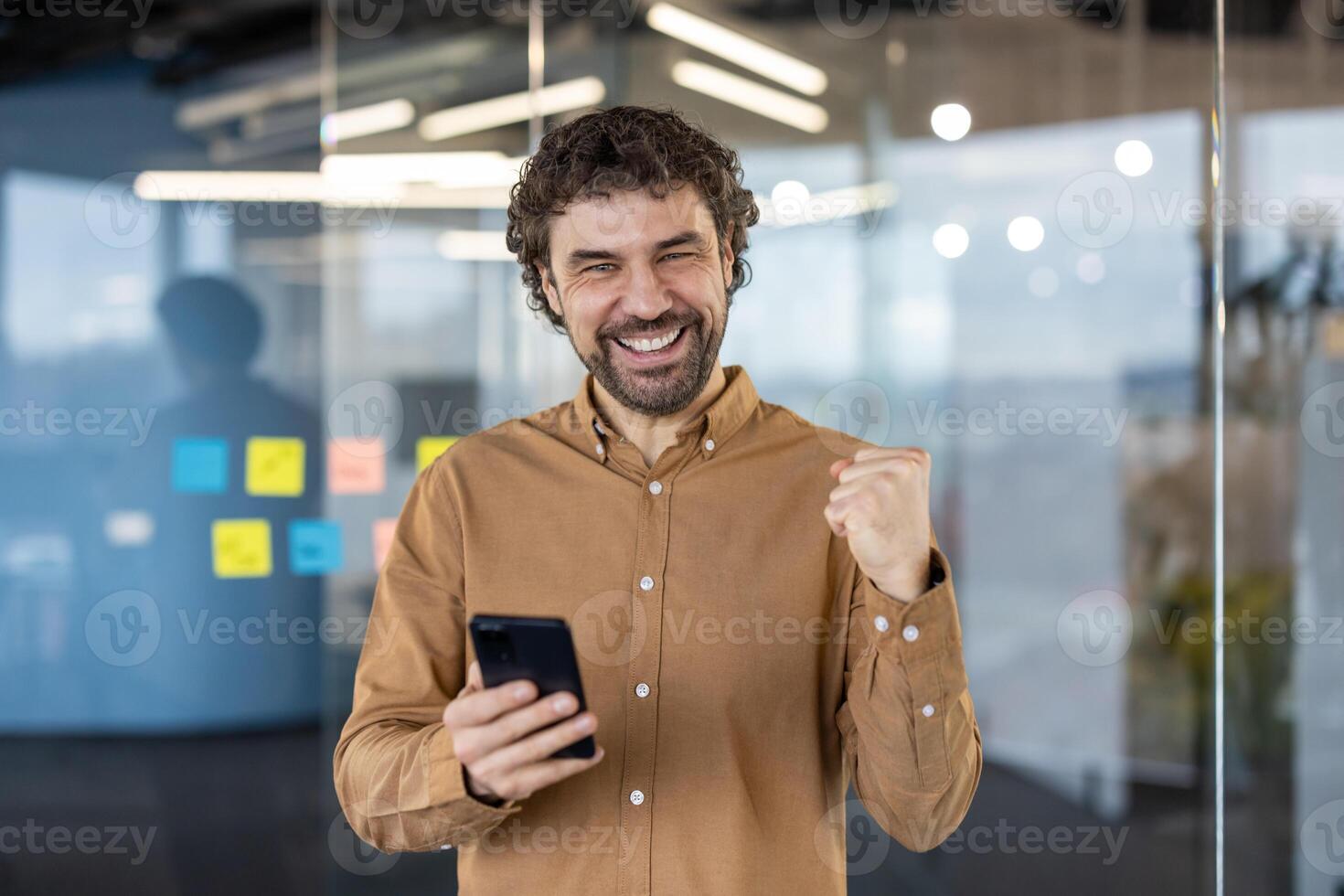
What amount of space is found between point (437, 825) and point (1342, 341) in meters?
2.90

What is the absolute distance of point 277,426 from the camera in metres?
3.79

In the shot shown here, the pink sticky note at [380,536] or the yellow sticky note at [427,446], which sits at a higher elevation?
the yellow sticky note at [427,446]

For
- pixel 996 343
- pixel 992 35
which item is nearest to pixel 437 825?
pixel 996 343

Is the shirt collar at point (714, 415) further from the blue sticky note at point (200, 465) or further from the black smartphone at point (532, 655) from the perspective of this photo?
the blue sticky note at point (200, 465)

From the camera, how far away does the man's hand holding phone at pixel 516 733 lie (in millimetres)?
1185

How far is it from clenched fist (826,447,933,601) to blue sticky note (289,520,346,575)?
2.74 meters

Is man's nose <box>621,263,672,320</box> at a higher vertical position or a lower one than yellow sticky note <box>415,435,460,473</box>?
higher

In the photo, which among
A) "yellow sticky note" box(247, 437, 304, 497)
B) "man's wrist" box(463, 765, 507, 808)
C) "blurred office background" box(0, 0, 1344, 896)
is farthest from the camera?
"yellow sticky note" box(247, 437, 304, 497)

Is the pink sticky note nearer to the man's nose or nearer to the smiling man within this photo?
the smiling man

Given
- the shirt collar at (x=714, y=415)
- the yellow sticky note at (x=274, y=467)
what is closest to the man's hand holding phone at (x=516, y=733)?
the shirt collar at (x=714, y=415)

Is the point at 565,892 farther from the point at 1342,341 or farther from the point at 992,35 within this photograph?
the point at 992,35

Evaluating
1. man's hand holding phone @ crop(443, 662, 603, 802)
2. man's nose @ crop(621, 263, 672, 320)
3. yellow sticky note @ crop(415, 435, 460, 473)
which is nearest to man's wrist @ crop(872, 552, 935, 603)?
man's hand holding phone @ crop(443, 662, 603, 802)

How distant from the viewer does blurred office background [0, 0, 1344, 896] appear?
3.43m

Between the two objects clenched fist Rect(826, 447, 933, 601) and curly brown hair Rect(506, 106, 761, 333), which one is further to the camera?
curly brown hair Rect(506, 106, 761, 333)
